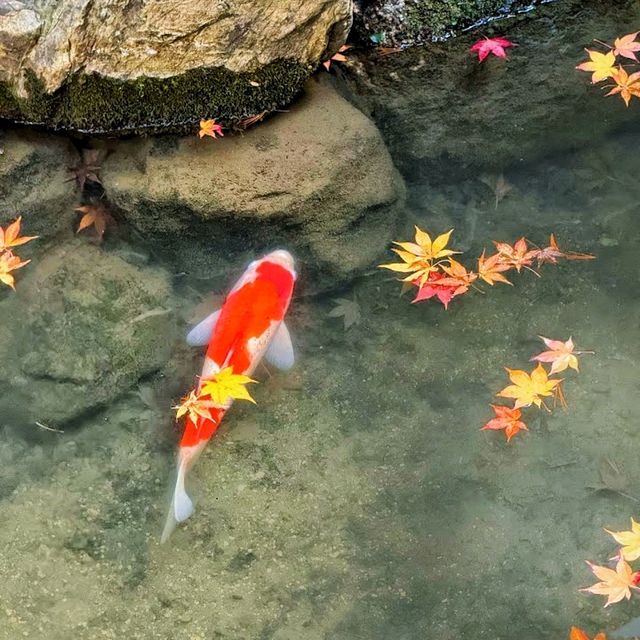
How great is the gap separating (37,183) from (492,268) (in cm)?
281

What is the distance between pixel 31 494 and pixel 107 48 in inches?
99.5

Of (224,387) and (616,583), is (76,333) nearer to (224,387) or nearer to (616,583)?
A: (224,387)

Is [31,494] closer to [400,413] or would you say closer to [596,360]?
[400,413]

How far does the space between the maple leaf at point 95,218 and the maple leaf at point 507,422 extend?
102 inches

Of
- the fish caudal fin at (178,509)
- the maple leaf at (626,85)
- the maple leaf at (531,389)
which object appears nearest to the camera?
the fish caudal fin at (178,509)

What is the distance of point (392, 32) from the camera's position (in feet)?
18.1

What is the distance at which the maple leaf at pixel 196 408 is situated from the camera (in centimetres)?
402

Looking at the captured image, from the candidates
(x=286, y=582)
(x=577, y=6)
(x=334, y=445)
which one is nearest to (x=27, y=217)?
(x=334, y=445)

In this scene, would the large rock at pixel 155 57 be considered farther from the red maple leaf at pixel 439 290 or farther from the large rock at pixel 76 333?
the red maple leaf at pixel 439 290

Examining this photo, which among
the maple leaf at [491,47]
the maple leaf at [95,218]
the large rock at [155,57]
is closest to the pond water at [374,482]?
the maple leaf at [95,218]

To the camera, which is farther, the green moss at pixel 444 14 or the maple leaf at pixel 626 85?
the green moss at pixel 444 14

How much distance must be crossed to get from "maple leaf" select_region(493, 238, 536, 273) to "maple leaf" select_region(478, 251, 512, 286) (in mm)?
24

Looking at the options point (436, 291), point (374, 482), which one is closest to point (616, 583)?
point (374, 482)

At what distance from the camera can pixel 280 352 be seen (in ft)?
14.2
